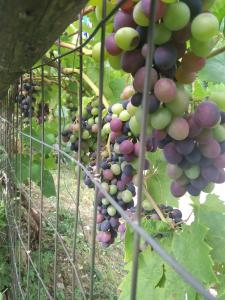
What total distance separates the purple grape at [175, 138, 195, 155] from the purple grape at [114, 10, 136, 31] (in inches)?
5.8

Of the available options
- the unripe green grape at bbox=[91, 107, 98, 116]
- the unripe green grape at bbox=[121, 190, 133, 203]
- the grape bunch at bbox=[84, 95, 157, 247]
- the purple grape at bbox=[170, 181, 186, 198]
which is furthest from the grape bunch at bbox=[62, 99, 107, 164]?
the purple grape at bbox=[170, 181, 186, 198]

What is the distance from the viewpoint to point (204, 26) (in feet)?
1.14

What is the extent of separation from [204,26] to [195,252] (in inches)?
13.7

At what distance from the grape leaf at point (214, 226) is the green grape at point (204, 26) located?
39cm

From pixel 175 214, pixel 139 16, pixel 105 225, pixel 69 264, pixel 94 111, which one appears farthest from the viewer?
pixel 69 264

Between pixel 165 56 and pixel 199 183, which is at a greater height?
pixel 165 56

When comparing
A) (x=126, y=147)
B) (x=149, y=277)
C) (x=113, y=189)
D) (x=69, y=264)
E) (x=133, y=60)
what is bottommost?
(x=69, y=264)

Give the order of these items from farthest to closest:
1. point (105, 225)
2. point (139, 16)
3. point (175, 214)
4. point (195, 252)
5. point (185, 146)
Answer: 1. point (105, 225)
2. point (175, 214)
3. point (195, 252)
4. point (185, 146)
5. point (139, 16)

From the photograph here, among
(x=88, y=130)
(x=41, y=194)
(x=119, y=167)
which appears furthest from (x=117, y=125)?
(x=88, y=130)

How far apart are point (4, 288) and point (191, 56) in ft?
5.06

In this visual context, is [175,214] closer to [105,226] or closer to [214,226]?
[214,226]

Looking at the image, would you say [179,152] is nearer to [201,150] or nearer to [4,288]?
[201,150]

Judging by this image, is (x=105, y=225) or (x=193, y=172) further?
(x=105, y=225)

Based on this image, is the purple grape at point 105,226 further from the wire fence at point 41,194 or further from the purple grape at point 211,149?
the purple grape at point 211,149
